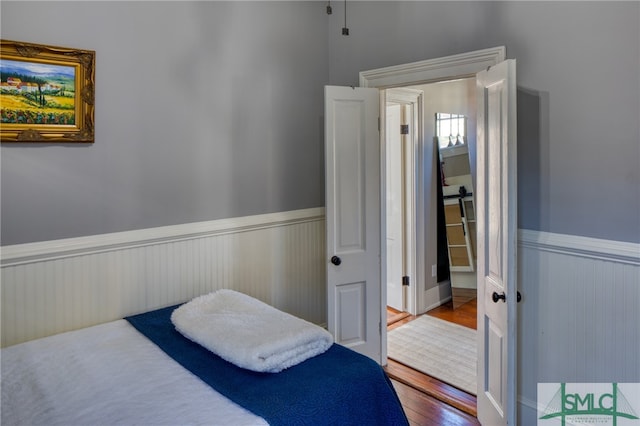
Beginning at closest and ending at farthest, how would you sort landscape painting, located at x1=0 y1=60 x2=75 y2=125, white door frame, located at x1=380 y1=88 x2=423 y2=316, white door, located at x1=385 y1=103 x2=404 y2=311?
landscape painting, located at x1=0 y1=60 x2=75 y2=125, white door frame, located at x1=380 y1=88 x2=423 y2=316, white door, located at x1=385 y1=103 x2=404 y2=311

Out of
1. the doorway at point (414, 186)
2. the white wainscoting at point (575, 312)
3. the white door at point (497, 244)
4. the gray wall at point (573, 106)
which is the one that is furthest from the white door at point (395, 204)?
the white wainscoting at point (575, 312)

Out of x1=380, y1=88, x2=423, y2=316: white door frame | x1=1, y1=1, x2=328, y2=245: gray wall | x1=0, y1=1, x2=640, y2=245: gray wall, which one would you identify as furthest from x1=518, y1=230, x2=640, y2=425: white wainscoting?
x1=380, y1=88, x2=423, y2=316: white door frame

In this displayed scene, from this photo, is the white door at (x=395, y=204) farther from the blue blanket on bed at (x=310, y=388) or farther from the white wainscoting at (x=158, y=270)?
the blue blanket on bed at (x=310, y=388)

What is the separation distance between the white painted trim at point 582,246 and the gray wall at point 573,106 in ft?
0.10

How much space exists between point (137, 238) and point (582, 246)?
2.33 m

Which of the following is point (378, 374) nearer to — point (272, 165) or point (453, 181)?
A: point (272, 165)

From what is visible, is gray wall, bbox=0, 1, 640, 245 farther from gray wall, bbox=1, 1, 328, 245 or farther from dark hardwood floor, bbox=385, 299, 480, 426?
dark hardwood floor, bbox=385, 299, 480, 426

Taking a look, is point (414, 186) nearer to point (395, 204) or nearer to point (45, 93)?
point (395, 204)

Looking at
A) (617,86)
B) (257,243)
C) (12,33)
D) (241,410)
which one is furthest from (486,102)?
(12,33)

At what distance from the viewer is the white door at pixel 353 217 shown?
2945 mm

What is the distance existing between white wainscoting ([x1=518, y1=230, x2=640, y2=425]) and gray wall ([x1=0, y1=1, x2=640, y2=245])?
4.1 inches

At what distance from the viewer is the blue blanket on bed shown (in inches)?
58.7

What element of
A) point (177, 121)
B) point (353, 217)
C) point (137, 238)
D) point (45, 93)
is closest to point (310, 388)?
point (137, 238)

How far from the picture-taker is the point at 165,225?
8.37ft
